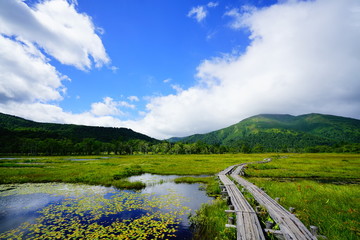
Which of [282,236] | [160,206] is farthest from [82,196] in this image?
[282,236]

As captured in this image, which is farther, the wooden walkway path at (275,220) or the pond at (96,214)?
the pond at (96,214)

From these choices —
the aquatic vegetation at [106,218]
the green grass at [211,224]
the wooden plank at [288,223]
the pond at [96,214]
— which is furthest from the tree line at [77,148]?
the wooden plank at [288,223]

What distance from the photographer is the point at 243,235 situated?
8281 mm

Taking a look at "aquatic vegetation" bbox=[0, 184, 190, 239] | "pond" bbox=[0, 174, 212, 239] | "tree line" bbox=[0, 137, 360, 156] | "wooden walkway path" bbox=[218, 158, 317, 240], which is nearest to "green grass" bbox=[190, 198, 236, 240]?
"pond" bbox=[0, 174, 212, 239]

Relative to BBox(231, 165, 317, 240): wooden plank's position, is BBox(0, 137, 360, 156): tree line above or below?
above

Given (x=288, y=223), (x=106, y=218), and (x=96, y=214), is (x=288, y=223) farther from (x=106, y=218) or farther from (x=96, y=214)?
(x=96, y=214)

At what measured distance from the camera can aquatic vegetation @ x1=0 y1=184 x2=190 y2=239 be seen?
33.2 ft

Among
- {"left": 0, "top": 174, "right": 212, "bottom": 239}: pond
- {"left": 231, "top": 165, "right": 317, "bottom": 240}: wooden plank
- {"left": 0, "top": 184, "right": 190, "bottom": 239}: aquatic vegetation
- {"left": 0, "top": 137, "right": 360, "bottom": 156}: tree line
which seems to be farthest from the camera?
{"left": 0, "top": 137, "right": 360, "bottom": 156}: tree line

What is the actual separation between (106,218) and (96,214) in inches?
51.4

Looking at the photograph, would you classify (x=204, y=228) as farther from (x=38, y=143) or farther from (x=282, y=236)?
(x=38, y=143)

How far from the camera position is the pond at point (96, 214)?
10305mm

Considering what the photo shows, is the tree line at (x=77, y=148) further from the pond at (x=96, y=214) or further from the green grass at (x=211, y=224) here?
the green grass at (x=211, y=224)

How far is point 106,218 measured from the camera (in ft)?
41.0

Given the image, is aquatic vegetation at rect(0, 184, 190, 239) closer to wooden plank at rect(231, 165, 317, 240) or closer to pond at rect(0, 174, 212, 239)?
pond at rect(0, 174, 212, 239)
